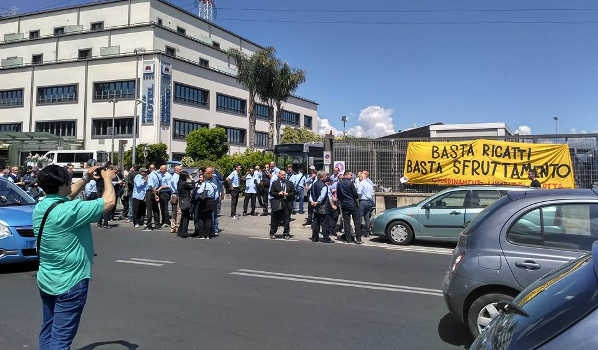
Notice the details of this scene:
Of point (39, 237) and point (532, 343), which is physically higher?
point (39, 237)

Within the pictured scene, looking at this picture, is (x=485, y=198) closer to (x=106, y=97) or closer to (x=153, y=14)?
(x=106, y=97)

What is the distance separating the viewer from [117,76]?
44656mm

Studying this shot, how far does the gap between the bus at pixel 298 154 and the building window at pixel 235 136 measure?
28418mm

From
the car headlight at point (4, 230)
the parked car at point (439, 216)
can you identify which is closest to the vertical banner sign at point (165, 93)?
the parked car at point (439, 216)

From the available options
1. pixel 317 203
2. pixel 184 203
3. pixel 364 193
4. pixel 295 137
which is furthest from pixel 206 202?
pixel 295 137

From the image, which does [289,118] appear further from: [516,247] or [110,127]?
[516,247]

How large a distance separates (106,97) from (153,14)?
404 inches

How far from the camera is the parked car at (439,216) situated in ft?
34.8

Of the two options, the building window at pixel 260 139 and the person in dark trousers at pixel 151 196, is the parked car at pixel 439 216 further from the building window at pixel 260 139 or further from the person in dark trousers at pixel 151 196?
the building window at pixel 260 139

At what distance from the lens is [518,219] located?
4.47 metres

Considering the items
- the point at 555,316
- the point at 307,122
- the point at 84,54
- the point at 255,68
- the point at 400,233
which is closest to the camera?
the point at 555,316

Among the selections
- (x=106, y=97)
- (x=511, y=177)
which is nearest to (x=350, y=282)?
(x=511, y=177)

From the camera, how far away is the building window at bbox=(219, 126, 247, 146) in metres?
53.7

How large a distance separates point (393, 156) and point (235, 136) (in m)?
40.9
